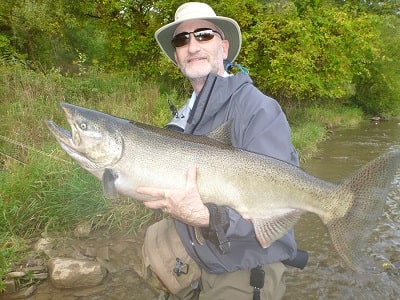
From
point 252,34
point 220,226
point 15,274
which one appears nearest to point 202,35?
point 220,226

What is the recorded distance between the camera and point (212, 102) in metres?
2.85

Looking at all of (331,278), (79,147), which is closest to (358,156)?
(331,278)

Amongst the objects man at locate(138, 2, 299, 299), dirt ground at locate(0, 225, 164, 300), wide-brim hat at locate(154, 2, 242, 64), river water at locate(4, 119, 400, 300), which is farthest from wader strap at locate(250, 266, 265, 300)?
wide-brim hat at locate(154, 2, 242, 64)

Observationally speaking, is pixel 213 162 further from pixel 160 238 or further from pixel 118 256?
pixel 118 256

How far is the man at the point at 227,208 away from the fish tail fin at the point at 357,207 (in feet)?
1.36

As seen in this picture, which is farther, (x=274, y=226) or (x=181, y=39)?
(x=181, y=39)

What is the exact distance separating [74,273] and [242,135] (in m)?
2.50

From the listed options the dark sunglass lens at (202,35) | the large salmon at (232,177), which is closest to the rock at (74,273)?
the large salmon at (232,177)

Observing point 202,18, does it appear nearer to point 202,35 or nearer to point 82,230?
point 202,35

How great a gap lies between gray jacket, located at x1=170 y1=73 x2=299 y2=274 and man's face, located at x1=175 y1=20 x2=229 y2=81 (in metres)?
0.42

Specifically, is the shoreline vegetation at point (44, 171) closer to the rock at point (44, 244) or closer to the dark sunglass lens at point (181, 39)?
the rock at point (44, 244)

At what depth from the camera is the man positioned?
98.5 inches

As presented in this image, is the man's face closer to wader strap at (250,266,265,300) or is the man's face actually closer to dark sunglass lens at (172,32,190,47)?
dark sunglass lens at (172,32,190,47)

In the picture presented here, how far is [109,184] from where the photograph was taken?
2559 mm
